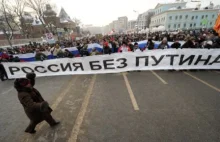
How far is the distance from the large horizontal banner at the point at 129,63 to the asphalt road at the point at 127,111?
1005mm

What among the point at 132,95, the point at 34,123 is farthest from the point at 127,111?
the point at 34,123

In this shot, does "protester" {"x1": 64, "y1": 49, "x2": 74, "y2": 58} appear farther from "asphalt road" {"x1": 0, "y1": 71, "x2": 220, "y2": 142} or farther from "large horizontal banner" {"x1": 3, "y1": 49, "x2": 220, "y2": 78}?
"asphalt road" {"x1": 0, "y1": 71, "x2": 220, "y2": 142}

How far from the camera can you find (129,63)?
721 cm

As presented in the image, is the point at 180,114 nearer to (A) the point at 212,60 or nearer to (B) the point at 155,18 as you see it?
(A) the point at 212,60

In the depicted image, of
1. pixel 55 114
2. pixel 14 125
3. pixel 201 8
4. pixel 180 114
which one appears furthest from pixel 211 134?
pixel 201 8

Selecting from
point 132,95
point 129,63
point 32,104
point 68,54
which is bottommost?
point 132,95

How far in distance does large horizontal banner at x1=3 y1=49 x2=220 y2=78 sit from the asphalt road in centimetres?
100

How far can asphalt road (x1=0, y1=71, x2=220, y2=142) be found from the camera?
3.00m

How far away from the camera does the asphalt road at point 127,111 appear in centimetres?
300

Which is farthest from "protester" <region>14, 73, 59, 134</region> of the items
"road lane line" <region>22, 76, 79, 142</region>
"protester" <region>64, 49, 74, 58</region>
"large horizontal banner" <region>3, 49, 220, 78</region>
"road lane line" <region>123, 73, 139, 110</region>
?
"protester" <region>64, 49, 74, 58</region>

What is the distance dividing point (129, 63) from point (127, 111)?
147 inches

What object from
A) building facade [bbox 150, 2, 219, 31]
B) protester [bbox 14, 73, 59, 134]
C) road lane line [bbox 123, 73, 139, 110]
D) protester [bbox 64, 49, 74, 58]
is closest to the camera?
protester [bbox 14, 73, 59, 134]

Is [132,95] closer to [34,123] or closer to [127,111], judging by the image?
A: [127,111]

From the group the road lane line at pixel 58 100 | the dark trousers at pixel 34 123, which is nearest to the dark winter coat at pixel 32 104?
the dark trousers at pixel 34 123
